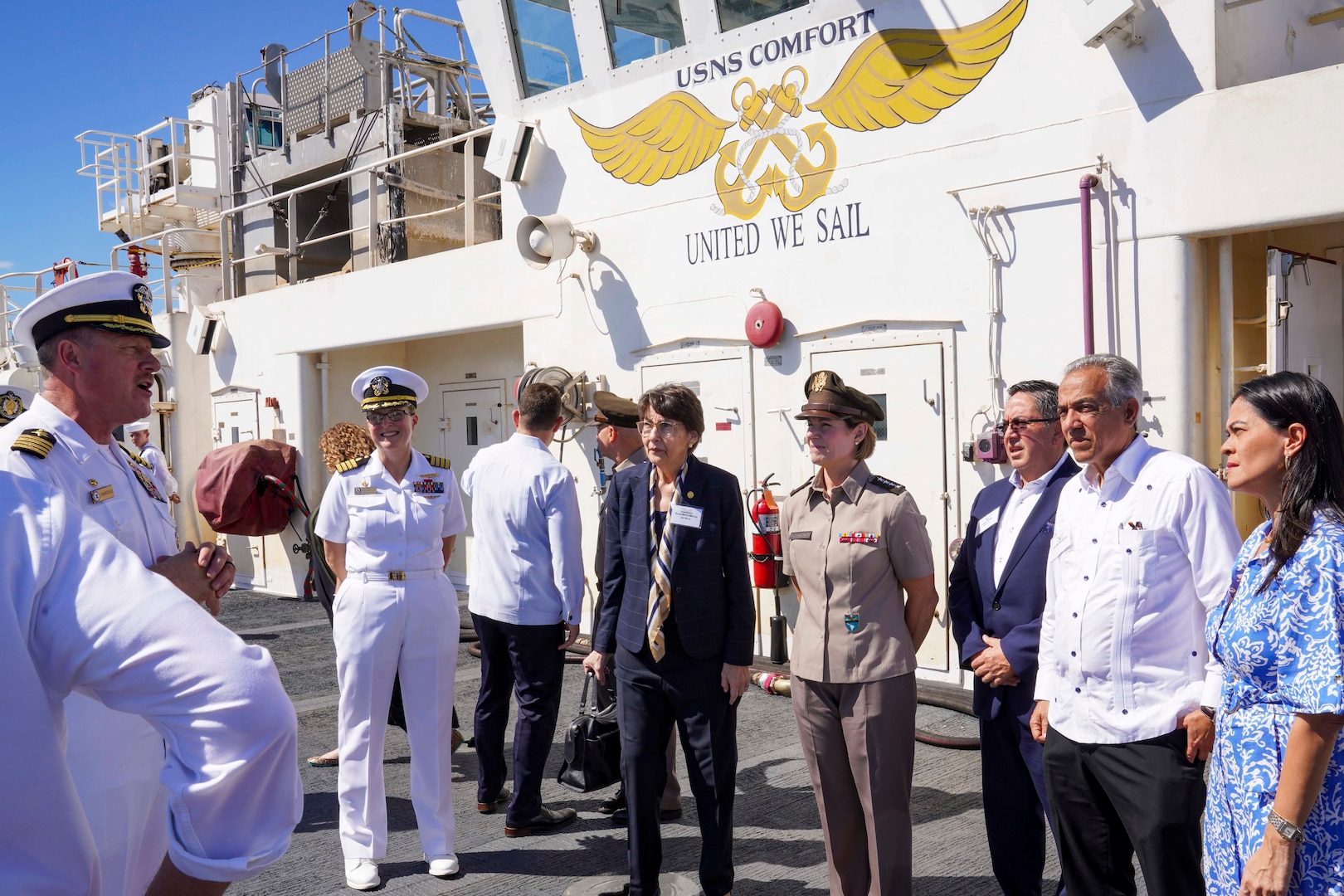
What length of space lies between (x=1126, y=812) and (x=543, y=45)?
26.8ft

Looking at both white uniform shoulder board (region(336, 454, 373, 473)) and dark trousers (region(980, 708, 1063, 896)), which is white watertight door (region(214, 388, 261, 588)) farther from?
dark trousers (region(980, 708, 1063, 896))

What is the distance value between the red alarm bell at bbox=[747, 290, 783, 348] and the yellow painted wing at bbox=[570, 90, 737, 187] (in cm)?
138

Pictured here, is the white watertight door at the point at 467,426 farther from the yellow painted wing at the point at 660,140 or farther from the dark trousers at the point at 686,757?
the dark trousers at the point at 686,757

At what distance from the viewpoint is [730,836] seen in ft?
12.1

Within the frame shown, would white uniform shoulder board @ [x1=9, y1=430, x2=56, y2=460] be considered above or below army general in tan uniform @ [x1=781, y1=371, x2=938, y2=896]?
above

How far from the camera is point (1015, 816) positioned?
350cm

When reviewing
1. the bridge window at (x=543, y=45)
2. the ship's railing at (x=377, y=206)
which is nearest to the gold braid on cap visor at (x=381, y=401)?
the bridge window at (x=543, y=45)

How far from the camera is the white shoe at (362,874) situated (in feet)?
13.5

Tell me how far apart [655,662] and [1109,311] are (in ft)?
12.7

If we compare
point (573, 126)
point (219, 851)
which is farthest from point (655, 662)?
point (573, 126)

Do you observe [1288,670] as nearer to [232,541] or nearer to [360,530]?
[360,530]

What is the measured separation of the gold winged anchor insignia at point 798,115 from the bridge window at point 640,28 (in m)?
0.48

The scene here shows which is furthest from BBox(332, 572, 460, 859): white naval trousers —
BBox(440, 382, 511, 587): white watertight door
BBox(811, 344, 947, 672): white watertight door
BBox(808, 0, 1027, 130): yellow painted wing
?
BBox(440, 382, 511, 587): white watertight door

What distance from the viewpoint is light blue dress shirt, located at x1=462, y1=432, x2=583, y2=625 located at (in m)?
4.79
